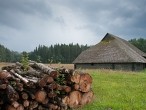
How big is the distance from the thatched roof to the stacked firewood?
34121 mm

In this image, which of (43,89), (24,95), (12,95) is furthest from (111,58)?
(12,95)

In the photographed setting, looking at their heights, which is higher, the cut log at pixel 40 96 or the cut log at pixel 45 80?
the cut log at pixel 45 80

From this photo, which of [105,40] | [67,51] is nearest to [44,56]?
[67,51]

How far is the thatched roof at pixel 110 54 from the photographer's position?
47.6 m

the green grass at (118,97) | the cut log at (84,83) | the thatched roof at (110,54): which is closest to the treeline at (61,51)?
the thatched roof at (110,54)

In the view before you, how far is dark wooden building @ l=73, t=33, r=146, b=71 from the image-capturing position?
155 feet

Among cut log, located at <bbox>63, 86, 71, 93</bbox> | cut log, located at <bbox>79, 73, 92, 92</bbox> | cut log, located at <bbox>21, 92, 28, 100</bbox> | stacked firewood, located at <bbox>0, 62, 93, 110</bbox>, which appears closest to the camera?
cut log, located at <bbox>21, 92, 28, 100</bbox>

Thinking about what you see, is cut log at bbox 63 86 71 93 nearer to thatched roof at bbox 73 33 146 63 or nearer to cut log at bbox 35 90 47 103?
cut log at bbox 35 90 47 103

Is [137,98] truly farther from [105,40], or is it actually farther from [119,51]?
[105,40]

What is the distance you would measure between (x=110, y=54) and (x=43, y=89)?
39127 mm

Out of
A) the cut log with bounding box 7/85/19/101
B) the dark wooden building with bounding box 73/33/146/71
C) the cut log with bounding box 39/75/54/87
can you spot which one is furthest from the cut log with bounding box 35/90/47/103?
the dark wooden building with bounding box 73/33/146/71

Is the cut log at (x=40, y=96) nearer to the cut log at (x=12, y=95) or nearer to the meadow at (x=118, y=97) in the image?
the cut log at (x=12, y=95)

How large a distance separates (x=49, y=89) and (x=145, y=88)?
7.47 m

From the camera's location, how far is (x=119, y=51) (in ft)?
162
